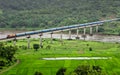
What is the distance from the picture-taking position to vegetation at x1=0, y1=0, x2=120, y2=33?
11269cm

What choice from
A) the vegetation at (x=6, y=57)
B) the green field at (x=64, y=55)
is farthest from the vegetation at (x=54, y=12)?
the vegetation at (x=6, y=57)

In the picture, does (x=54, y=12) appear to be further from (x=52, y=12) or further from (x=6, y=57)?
(x=6, y=57)

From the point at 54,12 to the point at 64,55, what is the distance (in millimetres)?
71511

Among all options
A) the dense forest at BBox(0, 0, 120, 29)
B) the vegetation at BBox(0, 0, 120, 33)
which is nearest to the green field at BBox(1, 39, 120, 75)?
the vegetation at BBox(0, 0, 120, 33)

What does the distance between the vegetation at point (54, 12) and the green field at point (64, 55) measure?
3126 cm

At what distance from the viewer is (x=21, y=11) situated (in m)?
132

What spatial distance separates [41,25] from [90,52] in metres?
54.4

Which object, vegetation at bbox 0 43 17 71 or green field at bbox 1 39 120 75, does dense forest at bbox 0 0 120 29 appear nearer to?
green field at bbox 1 39 120 75

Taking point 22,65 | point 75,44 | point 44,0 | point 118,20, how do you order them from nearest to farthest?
1. point 22,65
2. point 75,44
3. point 118,20
4. point 44,0

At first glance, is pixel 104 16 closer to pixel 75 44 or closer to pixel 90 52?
pixel 75 44

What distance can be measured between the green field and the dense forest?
3976cm

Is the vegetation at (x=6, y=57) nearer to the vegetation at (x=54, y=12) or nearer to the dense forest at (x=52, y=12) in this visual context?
the vegetation at (x=54, y=12)

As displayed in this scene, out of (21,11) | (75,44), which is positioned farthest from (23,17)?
(75,44)

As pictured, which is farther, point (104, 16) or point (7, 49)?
point (104, 16)
